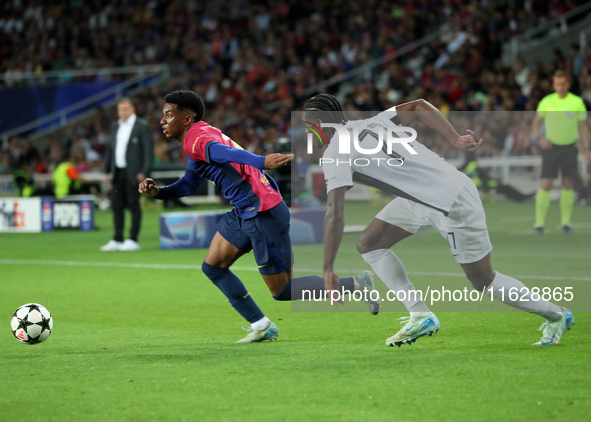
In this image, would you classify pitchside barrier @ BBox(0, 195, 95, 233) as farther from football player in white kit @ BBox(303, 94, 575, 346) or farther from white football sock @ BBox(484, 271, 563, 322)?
white football sock @ BBox(484, 271, 563, 322)

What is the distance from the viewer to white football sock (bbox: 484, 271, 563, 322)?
6133 mm

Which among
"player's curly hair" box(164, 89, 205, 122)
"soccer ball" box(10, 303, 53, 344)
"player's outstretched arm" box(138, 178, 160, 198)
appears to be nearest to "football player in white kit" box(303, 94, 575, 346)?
"player's curly hair" box(164, 89, 205, 122)

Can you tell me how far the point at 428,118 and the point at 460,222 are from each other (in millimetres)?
825

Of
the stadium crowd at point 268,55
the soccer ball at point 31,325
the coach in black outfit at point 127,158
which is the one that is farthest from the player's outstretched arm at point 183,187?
the stadium crowd at point 268,55

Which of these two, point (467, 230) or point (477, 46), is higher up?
point (477, 46)

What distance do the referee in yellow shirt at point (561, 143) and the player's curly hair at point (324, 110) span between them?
6374 mm

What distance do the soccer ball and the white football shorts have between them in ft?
8.35

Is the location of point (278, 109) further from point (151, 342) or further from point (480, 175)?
point (151, 342)

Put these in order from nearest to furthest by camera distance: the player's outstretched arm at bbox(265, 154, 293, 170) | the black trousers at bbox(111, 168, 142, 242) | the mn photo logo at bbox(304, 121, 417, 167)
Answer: the player's outstretched arm at bbox(265, 154, 293, 170), the mn photo logo at bbox(304, 121, 417, 167), the black trousers at bbox(111, 168, 142, 242)

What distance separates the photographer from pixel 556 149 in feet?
42.0

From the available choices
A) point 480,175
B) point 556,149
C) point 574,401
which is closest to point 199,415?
point 574,401

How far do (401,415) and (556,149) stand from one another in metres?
9.08

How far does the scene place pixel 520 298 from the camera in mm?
6145

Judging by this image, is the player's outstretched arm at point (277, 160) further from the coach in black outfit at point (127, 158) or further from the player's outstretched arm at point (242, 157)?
the coach in black outfit at point (127, 158)
